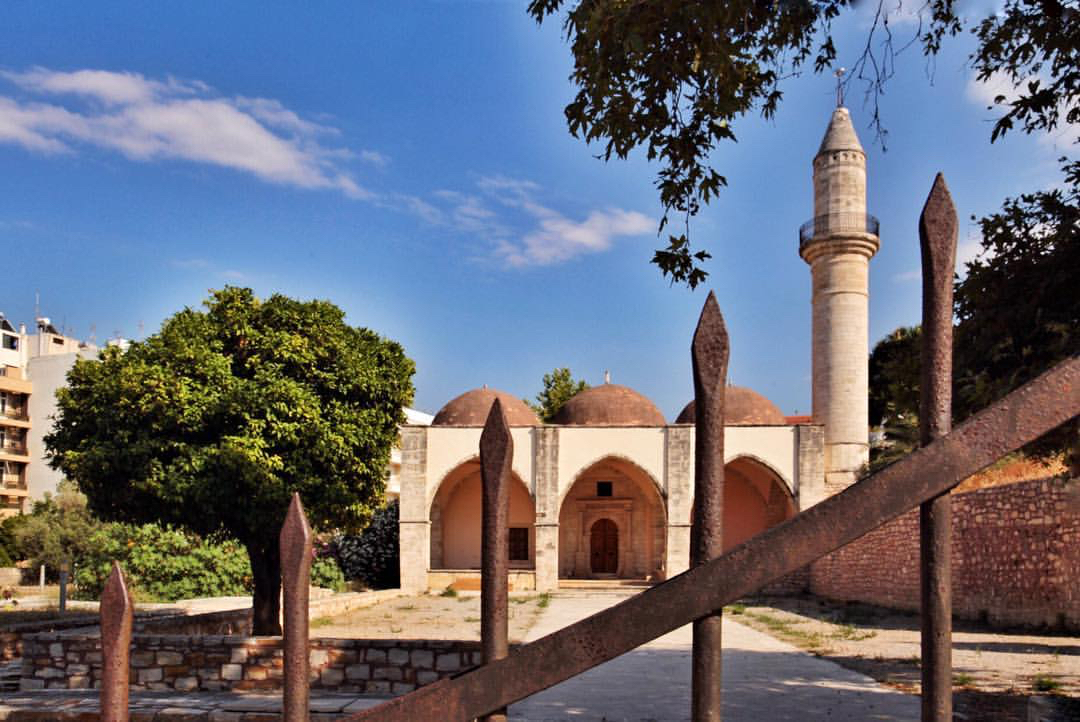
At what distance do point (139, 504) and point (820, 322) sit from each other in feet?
59.9

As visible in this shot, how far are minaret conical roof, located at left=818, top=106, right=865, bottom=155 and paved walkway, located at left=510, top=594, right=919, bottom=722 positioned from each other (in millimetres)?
15621

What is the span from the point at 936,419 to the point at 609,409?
24076 mm

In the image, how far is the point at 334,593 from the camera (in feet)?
64.6

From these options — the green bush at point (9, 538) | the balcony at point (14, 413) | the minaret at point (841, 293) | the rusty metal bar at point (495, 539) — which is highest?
the minaret at point (841, 293)

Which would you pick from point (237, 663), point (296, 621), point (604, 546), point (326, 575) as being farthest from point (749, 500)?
point (296, 621)

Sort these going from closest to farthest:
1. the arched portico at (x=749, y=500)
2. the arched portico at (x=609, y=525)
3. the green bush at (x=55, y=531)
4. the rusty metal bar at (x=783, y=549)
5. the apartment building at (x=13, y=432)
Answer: the rusty metal bar at (x=783, y=549) < the green bush at (x=55, y=531) < the arched portico at (x=749, y=500) < the arched portico at (x=609, y=525) < the apartment building at (x=13, y=432)

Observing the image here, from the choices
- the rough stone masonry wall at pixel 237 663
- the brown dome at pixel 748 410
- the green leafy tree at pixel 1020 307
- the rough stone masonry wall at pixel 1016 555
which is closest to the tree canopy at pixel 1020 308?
the green leafy tree at pixel 1020 307

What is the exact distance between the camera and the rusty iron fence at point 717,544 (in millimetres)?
1334

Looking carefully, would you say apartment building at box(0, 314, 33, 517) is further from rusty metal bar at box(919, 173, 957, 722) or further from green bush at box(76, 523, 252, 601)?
rusty metal bar at box(919, 173, 957, 722)

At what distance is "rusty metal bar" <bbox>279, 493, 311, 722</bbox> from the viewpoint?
1.51 metres

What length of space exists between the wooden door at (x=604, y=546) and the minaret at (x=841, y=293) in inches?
261

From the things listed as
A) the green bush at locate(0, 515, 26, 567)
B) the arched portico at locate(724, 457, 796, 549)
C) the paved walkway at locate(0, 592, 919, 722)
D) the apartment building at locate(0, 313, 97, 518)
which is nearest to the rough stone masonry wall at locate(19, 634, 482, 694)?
the paved walkway at locate(0, 592, 919, 722)

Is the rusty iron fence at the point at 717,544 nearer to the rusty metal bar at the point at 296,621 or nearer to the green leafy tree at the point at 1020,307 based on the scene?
the rusty metal bar at the point at 296,621

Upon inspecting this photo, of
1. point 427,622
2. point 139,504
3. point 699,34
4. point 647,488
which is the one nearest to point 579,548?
point 647,488
